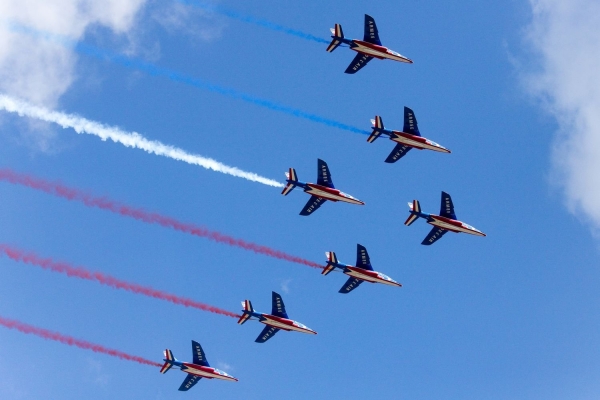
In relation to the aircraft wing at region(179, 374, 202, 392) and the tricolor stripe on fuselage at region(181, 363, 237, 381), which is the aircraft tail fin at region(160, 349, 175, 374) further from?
the aircraft wing at region(179, 374, 202, 392)

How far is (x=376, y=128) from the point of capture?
83750mm

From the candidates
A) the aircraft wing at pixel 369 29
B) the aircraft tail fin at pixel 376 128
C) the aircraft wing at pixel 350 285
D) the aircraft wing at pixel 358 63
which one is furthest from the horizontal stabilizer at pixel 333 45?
the aircraft wing at pixel 350 285

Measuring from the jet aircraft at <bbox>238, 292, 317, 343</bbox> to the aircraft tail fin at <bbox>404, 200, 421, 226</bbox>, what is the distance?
534 inches

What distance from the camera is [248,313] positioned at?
83.2 metres

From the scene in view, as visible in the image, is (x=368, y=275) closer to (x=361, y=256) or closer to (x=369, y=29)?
(x=361, y=256)

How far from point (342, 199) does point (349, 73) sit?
11.4 meters

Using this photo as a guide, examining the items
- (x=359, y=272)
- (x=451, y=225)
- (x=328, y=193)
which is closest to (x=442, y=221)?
(x=451, y=225)

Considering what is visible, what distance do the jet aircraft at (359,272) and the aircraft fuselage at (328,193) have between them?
456cm

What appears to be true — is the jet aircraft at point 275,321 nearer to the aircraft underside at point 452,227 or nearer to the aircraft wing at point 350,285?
the aircraft wing at point 350,285

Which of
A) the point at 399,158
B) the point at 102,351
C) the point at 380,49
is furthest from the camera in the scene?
the point at 399,158

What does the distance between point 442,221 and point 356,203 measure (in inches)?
334

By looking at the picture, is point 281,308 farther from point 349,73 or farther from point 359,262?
point 349,73

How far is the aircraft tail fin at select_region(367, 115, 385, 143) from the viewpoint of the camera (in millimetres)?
83812

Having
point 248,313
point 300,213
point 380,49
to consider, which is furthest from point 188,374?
point 380,49
